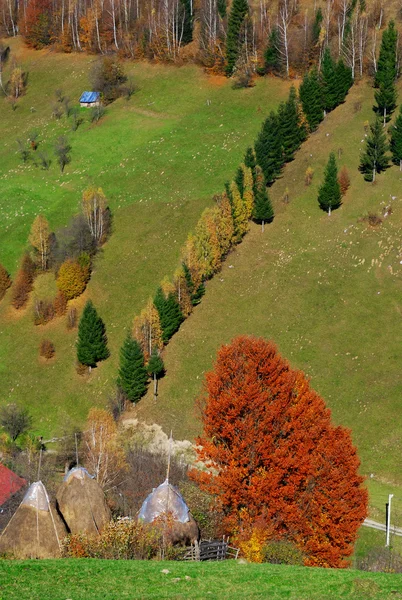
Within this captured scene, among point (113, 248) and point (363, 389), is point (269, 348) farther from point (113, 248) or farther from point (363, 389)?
point (113, 248)

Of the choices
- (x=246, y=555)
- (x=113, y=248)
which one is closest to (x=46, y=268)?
(x=113, y=248)

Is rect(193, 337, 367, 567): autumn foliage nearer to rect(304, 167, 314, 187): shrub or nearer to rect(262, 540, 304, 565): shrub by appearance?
rect(262, 540, 304, 565): shrub

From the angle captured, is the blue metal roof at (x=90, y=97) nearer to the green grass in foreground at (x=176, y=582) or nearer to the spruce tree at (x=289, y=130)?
the spruce tree at (x=289, y=130)

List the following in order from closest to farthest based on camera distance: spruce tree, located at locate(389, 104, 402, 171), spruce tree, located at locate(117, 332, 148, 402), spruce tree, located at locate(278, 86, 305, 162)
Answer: spruce tree, located at locate(117, 332, 148, 402) → spruce tree, located at locate(389, 104, 402, 171) → spruce tree, located at locate(278, 86, 305, 162)

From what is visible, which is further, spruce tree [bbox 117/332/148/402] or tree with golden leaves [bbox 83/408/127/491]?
spruce tree [bbox 117/332/148/402]

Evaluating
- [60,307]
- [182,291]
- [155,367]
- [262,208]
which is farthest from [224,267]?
[60,307]

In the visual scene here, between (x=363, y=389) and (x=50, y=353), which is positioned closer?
(x=363, y=389)

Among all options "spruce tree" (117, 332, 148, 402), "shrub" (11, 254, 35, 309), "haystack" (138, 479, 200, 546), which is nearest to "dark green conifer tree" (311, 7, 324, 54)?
"shrub" (11, 254, 35, 309)
